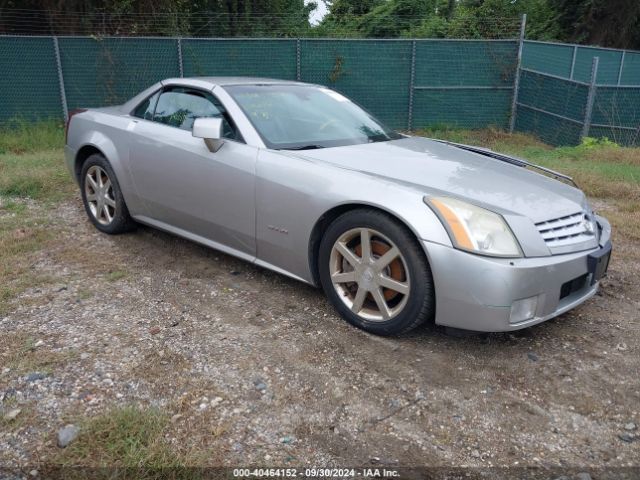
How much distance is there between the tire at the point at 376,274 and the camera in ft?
10.0

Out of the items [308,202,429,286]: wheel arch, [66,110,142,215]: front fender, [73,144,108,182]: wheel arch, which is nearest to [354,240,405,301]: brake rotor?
[308,202,429,286]: wheel arch

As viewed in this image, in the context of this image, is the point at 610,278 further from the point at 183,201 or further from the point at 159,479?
the point at 159,479

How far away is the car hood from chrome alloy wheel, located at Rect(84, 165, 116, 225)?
84.5 inches

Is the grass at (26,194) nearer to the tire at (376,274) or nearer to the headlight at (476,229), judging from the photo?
the tire at (376,274)

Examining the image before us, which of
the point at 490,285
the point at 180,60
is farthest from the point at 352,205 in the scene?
the point at 180,60

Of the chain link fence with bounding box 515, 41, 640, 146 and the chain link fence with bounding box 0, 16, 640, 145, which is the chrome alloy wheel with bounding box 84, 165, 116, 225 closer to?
the chain link fence with bounding box 0, 16, 640, 145

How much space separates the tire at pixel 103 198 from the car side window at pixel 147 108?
50 centimetres

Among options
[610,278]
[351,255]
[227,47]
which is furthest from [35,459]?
[227,47]

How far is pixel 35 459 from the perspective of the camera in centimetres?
231

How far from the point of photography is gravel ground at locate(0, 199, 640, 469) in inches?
96.4

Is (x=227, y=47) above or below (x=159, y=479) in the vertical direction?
above

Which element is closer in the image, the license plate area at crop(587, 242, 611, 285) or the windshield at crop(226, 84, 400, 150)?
the license plate area at crop(587, 242, 611, 285)

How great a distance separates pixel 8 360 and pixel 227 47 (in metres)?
9.10

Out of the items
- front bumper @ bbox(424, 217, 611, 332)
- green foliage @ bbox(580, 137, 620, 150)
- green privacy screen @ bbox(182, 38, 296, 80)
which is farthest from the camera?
green privacy screen @ bbox(182, 38, 296, 80)
